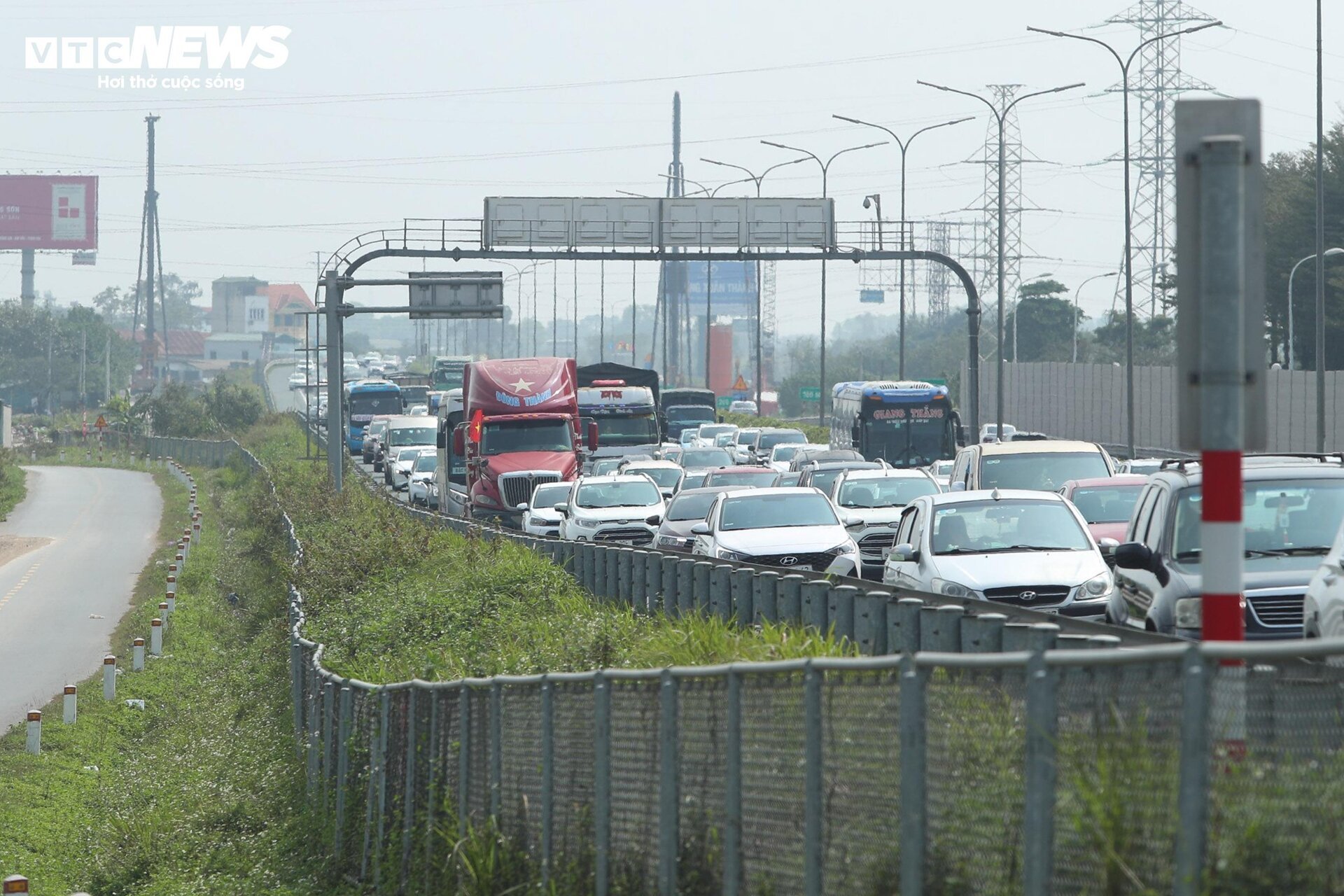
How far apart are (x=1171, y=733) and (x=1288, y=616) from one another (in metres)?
7.74

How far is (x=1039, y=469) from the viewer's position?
24.4 metres

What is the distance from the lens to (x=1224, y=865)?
15.4 ft

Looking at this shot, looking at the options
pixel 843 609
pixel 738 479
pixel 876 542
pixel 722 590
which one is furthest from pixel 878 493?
pixel 843 609

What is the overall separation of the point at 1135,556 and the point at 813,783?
242 inches

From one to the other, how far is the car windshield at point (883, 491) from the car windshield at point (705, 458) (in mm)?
18661

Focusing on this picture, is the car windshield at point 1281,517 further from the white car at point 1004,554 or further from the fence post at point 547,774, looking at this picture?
the fence post at point 547,774

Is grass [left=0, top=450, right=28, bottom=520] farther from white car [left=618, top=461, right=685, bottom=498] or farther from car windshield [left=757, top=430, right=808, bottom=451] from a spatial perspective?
white car [left=618, top=461, right=685, bottom=498]

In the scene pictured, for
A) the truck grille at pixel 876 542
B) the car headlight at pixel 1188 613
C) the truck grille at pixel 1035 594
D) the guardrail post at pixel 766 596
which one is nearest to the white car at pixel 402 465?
the truck grille at pixel 876 542

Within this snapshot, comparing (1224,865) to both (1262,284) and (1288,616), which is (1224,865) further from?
(1288,616)

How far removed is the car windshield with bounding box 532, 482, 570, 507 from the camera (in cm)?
3631

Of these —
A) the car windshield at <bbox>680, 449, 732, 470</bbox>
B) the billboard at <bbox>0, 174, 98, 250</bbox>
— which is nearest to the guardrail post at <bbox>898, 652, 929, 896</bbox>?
the car windshield at <bbox>680, 449, 732, 470</bbox>

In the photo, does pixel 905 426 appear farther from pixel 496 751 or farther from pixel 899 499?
pixel 496 751

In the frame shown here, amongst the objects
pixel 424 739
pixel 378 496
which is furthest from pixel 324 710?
pixel 378 496

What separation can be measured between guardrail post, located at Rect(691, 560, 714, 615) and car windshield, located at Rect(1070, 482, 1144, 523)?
14.0 ft
